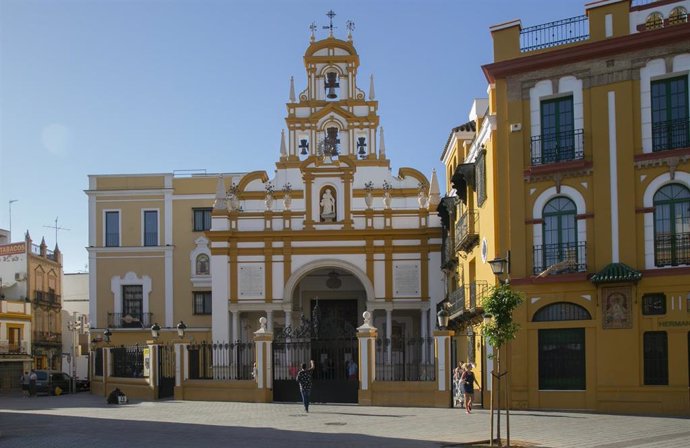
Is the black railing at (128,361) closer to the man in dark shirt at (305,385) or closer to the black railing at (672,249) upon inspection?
the man in dark shirt at (305,385)

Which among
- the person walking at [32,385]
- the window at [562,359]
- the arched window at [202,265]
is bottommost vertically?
the person walking at [32,385]

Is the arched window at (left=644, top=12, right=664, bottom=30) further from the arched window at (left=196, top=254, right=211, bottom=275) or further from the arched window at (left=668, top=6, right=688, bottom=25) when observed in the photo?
the arched window at (left=196, top=254, right=211, bottom=275)

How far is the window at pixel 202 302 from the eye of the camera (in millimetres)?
50438

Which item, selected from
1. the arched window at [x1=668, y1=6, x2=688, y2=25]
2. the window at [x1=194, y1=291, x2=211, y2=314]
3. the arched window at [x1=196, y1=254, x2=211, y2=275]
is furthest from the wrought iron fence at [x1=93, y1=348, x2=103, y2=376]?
the arched window at [x1=668, y1=6, x2=688, y2=25]

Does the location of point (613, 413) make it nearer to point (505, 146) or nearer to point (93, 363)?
point (505, 146)

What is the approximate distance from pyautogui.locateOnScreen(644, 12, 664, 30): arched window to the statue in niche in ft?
65.9

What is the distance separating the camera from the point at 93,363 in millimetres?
47219

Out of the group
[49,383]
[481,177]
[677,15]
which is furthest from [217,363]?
[677,15]

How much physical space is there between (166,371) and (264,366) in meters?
5.54

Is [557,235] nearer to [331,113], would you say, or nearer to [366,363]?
[366,363]

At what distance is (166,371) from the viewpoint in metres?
35.7

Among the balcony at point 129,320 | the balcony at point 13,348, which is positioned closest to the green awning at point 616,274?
the balcony at point 129,320

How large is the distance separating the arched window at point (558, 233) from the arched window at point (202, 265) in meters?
26.6

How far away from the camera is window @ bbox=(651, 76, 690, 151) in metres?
25.8
